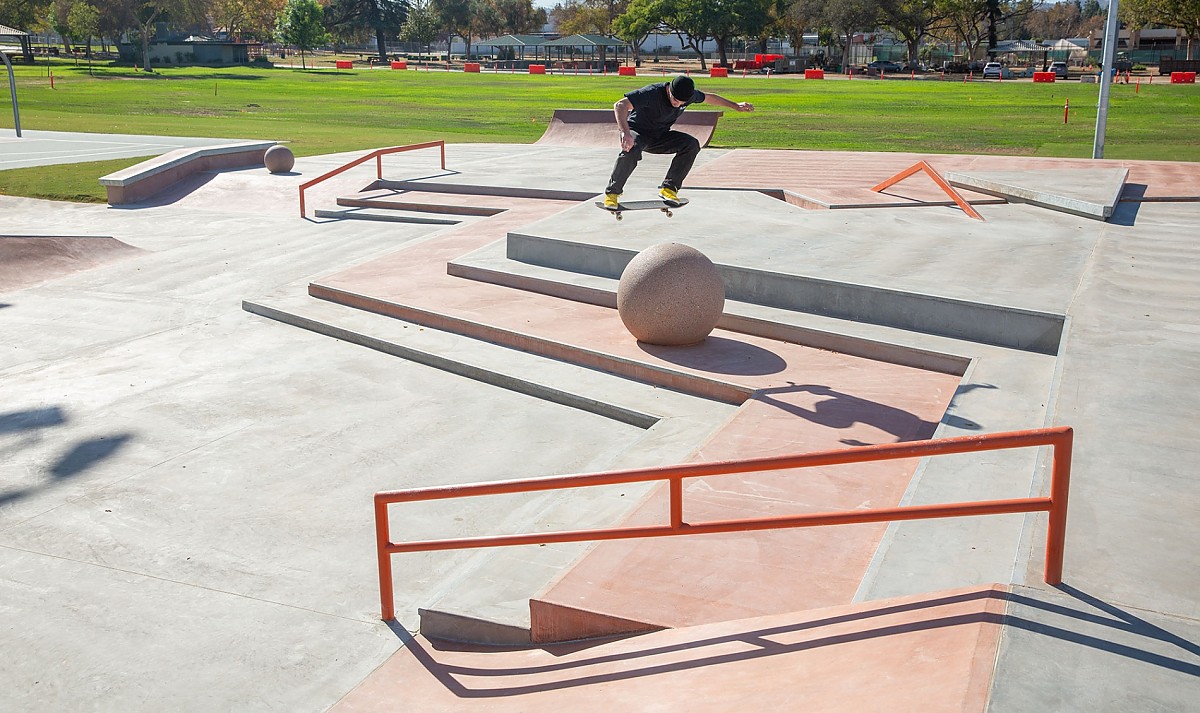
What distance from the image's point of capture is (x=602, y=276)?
46.5 feet

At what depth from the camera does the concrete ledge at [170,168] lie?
23.7 metres

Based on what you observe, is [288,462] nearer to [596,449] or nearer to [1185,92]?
[596,449]

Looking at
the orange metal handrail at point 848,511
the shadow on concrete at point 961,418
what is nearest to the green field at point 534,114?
the shadow on concrete at point 961,418

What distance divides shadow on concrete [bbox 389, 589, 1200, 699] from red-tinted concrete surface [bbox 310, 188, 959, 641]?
38 cm

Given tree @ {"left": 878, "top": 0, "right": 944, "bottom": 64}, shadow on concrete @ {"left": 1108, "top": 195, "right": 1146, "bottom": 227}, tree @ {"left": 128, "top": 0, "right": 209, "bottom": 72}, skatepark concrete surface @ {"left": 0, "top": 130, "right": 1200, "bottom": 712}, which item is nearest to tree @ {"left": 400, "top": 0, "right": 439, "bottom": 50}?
tree @ {"left": 128, "top": 0, "right": 209, "bottom": 72}

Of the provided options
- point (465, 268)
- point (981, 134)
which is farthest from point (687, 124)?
point (465, 268)

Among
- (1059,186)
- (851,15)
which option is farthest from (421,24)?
(1059,186)

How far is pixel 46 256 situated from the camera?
59.5 feet

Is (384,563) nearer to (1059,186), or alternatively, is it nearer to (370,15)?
(1059,186)

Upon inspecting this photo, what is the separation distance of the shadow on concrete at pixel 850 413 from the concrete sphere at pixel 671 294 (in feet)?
5.27

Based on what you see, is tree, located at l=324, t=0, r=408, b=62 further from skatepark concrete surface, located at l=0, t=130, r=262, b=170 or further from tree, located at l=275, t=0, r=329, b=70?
skatepark concrete surface, located at l=0, t=130, r=262, b=170

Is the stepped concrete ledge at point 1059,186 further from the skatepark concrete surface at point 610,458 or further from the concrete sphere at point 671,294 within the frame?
the concrete sphere at point 671,294

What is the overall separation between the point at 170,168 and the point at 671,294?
733 inches

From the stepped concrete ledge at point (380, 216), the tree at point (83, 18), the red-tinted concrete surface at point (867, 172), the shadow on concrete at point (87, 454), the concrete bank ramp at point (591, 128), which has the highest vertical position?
the tree at point (83, 18)
